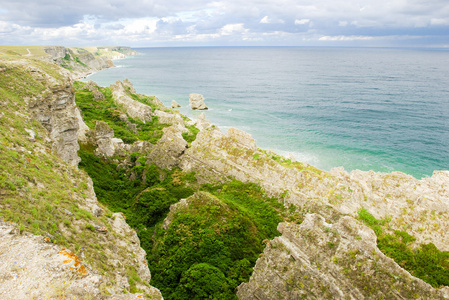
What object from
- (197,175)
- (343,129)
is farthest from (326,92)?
(197,175)

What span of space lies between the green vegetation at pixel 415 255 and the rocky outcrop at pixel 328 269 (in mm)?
3770

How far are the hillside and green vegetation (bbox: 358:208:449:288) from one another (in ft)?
0.24

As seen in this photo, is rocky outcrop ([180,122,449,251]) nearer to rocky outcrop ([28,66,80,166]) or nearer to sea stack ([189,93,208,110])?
rocky outcrop ([28,66,80,166])

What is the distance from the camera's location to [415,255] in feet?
58.6

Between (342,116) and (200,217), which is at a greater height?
(200,217)

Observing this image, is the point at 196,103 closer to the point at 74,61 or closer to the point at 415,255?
the point at 415,255

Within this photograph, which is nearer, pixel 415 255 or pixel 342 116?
pixel 415 255

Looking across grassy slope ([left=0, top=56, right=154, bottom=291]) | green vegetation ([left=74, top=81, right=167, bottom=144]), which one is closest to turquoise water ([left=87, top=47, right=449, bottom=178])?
green vegetation ([left=74, top=81, right=167, bottom=144])

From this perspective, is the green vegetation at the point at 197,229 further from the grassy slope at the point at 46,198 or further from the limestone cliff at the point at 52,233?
the grassy slope at the point at 46,198

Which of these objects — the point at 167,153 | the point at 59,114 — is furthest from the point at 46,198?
the point at 167,153

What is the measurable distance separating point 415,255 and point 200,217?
15.7 metres

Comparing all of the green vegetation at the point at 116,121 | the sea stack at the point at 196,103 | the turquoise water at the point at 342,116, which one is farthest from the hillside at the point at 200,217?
the sea stack at the point at 196,103

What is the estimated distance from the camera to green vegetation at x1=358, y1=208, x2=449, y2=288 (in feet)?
53.7

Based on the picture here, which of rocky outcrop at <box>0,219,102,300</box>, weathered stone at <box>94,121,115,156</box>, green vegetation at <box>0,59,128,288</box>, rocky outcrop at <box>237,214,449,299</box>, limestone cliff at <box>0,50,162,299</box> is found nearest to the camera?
rocky outcrop at <box>0,219,102,300</box>
